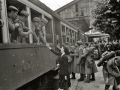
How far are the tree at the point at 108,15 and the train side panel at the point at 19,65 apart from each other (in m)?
5.18

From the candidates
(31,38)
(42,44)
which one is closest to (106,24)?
(42,44)

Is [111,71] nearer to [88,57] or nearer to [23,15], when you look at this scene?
[88,57]

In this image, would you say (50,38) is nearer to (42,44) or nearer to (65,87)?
(42,44)

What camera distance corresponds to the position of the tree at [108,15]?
7.59m

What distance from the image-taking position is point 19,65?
2902 millimetres

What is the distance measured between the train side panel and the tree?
5175mm

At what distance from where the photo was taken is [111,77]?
333 centimetres

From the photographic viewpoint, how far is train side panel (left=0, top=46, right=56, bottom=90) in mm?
2447

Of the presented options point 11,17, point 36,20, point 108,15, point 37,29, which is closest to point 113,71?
point 37,29

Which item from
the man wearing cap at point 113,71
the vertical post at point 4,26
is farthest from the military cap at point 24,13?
the man wearing cap at point 113,71

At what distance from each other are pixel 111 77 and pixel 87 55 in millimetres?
1541

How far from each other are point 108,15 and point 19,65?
6.90 m

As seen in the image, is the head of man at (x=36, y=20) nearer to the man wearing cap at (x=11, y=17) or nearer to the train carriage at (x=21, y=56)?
the train carriage at (x=21, y=56)

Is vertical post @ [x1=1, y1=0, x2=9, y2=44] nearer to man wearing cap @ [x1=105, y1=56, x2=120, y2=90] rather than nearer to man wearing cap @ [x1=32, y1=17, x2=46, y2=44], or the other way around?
man wearing cap @ [x1=32, y1=17, x2=46, y2=44]
